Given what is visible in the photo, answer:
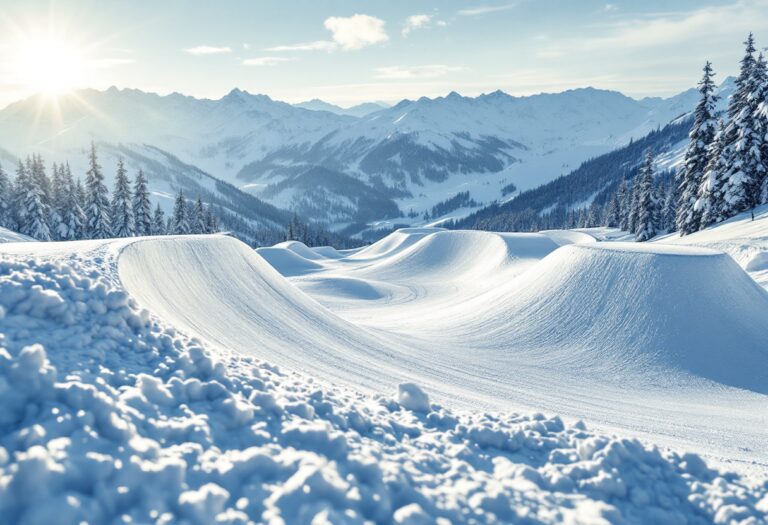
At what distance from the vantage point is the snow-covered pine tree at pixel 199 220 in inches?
2276

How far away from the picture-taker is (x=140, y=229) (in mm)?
48812

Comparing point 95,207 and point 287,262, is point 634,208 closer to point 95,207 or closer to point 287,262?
point 287,262

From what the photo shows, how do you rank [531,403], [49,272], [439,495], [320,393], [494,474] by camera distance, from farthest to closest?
[531,403] < [49,272] < [320,393] < [494,474] < [439,495]

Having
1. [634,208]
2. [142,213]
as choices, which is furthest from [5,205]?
[634,208]

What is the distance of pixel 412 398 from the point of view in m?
5.73

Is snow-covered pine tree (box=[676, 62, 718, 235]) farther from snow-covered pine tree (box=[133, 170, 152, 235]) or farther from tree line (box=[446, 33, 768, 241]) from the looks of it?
snow-covered pine tree (box=[133, 170, 152, 235])

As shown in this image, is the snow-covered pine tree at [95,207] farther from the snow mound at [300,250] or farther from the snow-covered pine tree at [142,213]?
the snow mound at [300,250]

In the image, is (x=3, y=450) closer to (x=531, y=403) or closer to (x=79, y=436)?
(x=79, y=436)

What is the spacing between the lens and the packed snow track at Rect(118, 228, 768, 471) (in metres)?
8.89

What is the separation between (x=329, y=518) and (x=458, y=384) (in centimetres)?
823

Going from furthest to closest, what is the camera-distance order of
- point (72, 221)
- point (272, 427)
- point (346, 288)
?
point (72, 221) < point (346, 288) < point (272, 427)

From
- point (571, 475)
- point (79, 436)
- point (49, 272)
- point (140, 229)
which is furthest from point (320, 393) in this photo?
point (140, 229)

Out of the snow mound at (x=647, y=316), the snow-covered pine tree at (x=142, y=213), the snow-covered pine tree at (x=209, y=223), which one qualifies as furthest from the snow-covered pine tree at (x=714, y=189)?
the snow-covered pine tree at (x=209, y=223)

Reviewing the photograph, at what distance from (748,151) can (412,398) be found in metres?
41.7
